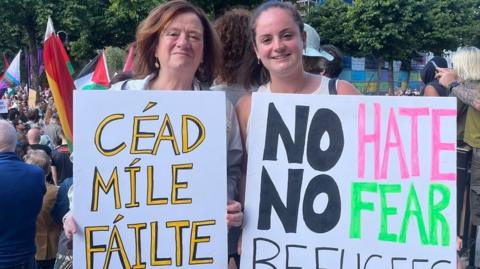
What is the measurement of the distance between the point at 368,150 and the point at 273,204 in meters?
0.41

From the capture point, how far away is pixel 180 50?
2.25 metres

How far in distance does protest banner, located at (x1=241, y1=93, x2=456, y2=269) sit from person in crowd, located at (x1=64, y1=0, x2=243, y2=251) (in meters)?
0.11

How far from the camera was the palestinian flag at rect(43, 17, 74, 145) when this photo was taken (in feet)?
12.4

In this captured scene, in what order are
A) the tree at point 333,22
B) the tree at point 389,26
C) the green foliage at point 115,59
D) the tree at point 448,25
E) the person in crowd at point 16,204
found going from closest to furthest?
the person in crowd at point 16,204 → the green foliage at point 115,59 → the tree at point 389,26 → the tree at point 448,25 → the tree at point 333,22

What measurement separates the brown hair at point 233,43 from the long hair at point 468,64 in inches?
110

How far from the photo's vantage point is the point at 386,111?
7.07 feet

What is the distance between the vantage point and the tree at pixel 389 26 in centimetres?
2781

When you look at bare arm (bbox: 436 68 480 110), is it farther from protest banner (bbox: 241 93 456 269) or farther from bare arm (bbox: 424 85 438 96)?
protest banner (bbox: 241 93 456 269)

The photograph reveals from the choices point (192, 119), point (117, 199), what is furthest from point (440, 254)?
point (117, 199)

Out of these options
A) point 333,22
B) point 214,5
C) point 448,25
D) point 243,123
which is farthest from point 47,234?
point 448,25

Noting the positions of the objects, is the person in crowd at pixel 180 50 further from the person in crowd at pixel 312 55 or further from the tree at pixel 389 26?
the tree at pixel 389 26

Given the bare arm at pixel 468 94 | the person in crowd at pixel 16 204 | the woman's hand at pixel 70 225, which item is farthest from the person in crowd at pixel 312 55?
the bare arm at pixel 468 94

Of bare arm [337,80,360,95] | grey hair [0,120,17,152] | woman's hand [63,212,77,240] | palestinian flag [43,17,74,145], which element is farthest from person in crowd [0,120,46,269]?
bare arm [337,80,360,95]

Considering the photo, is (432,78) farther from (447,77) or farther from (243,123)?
(243,123)
